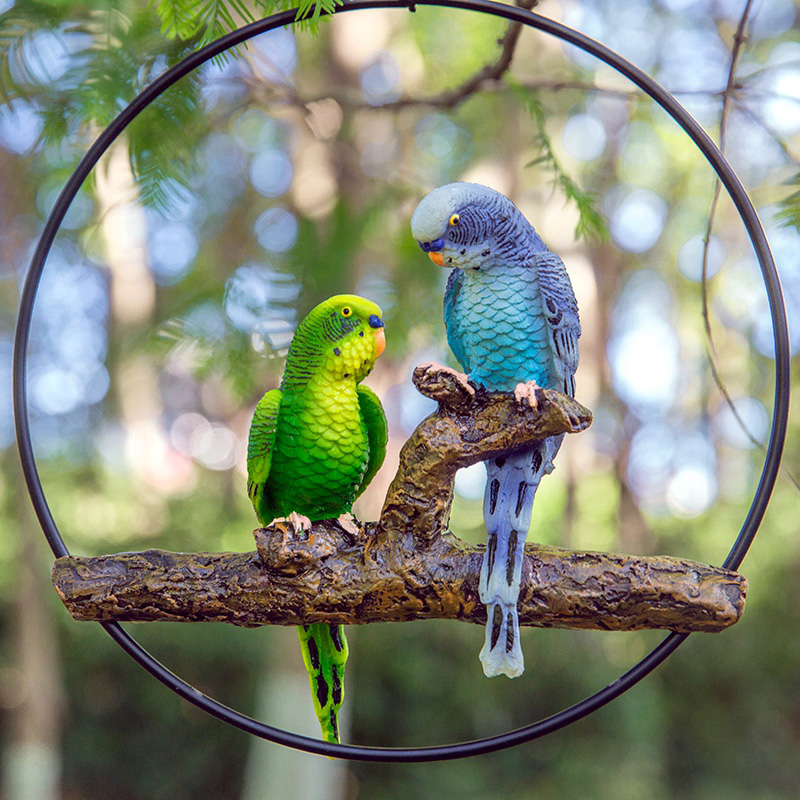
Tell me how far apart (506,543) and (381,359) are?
0.94 m

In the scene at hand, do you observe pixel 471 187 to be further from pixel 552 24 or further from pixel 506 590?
pixel 506 590

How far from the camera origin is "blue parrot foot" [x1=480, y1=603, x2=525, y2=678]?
70 cm

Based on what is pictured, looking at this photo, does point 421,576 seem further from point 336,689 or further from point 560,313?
point 560,313

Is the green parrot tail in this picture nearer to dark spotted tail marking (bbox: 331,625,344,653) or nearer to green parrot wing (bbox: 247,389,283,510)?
dark spotted tail marking (bbox: 331,625,344,653)

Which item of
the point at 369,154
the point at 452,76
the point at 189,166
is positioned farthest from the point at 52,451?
the point at 189,166

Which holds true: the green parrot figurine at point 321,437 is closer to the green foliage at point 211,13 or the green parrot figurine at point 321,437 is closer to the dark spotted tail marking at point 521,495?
the dark spotted tail marking at point 521,495

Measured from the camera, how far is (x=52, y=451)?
11.8 ft

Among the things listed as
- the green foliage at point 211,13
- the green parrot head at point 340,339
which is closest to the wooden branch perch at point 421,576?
the green parrot head at point 340,339

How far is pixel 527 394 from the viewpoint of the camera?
71 cm

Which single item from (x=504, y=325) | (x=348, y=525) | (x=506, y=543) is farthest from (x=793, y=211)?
(x=348, y=525)

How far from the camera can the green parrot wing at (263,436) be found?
80cm

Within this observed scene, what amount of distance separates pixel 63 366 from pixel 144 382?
0.57m

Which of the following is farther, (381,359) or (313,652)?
(381,359)

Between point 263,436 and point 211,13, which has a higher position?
point 211,13
